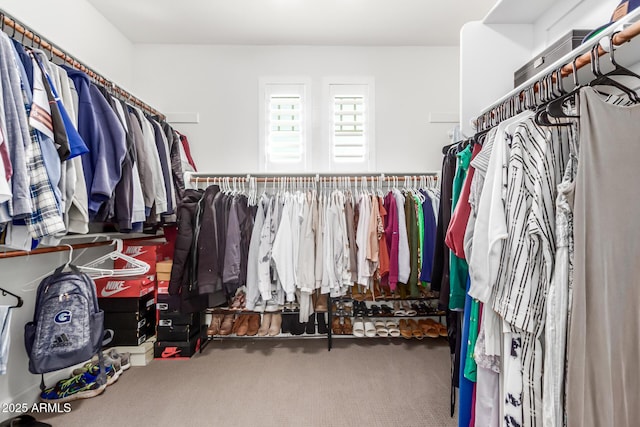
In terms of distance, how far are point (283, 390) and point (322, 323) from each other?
0.93 meters

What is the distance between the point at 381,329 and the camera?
9.10 feet

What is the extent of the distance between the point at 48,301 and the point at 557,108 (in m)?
2.52

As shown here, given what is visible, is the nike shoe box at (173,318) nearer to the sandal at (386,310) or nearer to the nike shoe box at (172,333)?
the nike shoe box at (172,333)

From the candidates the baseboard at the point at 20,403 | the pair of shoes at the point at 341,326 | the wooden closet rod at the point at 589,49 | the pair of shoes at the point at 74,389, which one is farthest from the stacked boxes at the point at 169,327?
the wooden closet rod at the point at 589,49

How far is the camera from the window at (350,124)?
3.11 meters

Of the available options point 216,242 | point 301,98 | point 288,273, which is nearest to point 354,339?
point 288,273

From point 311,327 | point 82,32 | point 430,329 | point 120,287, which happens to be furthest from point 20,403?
point 430,329

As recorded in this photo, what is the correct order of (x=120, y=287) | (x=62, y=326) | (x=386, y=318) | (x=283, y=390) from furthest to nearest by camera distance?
(x=386, y=318) < (x=120, y=287) < (x=283, y=390) < (x=62, y=326)

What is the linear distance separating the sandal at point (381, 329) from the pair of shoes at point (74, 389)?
2136 millimetres

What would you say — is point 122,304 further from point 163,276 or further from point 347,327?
point 347,327

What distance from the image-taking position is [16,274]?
1.77 meters

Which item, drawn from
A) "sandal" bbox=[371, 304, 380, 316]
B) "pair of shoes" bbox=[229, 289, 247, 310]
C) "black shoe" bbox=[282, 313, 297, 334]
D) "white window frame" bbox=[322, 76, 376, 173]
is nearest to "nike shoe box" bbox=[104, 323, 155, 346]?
"pair of shoes" bbox=[229, 289, 247, 310]

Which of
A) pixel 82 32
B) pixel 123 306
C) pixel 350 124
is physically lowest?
pixel 123 306

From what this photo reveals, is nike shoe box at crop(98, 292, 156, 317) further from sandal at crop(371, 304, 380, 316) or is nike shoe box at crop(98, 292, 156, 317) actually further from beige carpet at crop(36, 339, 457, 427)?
sandal at crop(371, 304, 380, 316)
